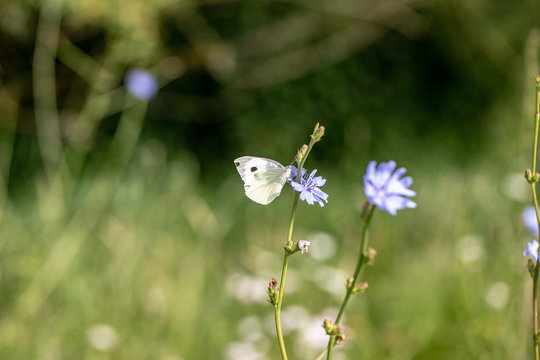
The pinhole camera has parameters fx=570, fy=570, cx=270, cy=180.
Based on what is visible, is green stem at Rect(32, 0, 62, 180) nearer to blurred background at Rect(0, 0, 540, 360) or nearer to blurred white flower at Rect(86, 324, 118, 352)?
blurred background at Rect(0, 0, 540, 360)

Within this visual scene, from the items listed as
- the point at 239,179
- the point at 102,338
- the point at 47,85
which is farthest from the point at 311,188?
the point at 47,85

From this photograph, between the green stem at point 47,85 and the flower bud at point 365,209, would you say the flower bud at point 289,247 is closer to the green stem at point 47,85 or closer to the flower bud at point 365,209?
the flower bud at point 365,209

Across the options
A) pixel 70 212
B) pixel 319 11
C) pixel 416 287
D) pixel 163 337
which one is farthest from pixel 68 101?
pixel 416 287

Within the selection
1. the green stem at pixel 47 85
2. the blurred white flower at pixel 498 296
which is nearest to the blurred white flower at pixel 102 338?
the green stem at pixel 47 85

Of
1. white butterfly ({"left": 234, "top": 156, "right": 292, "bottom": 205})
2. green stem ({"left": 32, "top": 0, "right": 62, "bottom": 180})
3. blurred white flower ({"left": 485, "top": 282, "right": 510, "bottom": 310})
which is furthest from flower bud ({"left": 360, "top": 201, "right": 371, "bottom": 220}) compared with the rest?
green stem ({"left": 32, "top": 0, "right": 62, "bottom": 180})

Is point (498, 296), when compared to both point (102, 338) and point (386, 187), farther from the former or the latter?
point (386, 187)
